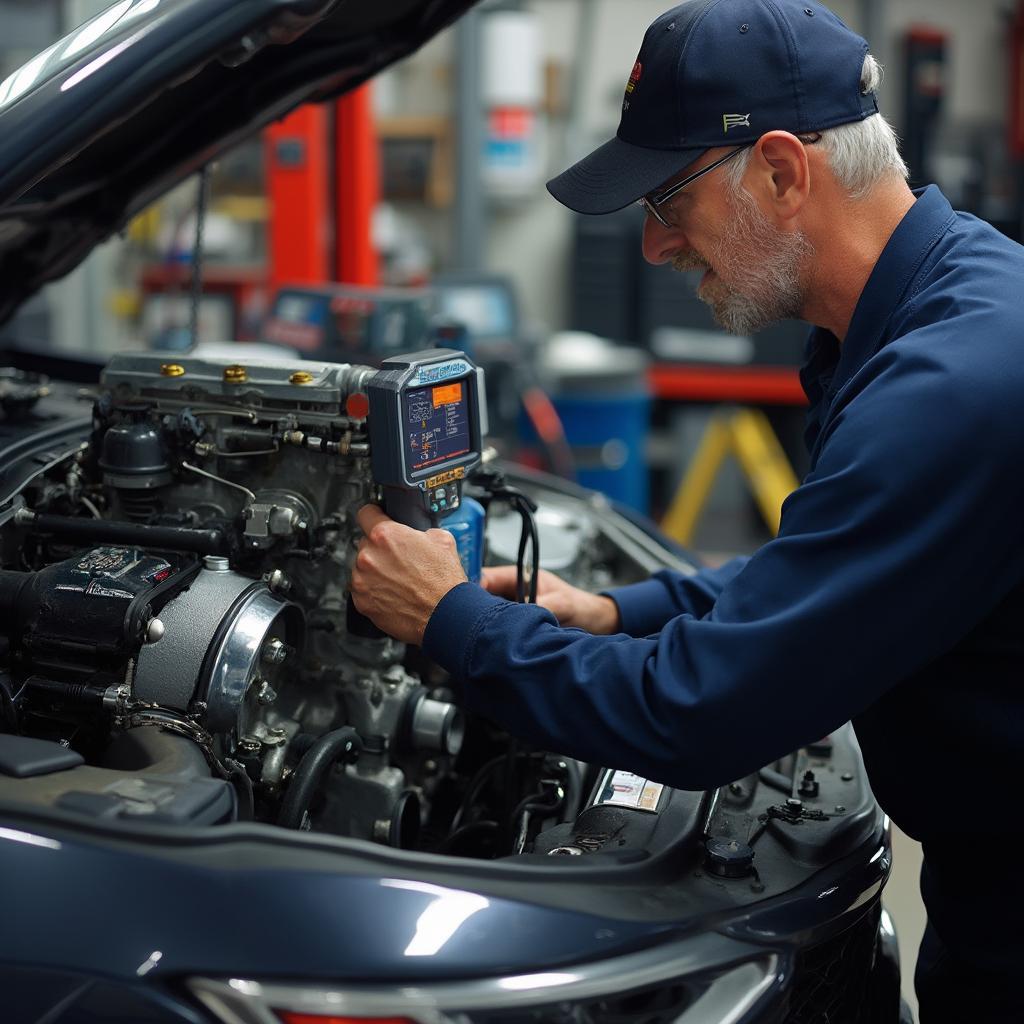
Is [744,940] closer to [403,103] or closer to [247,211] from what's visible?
[247,211]

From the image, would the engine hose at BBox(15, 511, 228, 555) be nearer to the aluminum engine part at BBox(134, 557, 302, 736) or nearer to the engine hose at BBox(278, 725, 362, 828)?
the aluminum engine part at BBox(134, 557, 302, 736)

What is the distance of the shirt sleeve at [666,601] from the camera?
2.02 metres

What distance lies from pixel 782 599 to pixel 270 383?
0.85m

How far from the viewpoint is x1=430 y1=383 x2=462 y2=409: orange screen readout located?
1.76 meters

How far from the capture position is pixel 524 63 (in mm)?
6875

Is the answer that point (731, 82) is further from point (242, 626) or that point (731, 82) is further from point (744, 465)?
point (744, 465)

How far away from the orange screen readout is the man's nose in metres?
0.32

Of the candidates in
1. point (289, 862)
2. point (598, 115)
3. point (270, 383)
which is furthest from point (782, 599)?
point (598, 115)

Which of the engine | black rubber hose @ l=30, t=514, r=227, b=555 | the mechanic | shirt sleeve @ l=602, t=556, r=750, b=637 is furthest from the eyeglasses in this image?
black rubber hose @ l=30, t=514, r=227, b=555

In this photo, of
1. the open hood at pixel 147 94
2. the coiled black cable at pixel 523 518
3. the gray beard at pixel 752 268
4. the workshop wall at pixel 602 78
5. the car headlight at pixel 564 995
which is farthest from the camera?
the workshop wall at pixel 602 78

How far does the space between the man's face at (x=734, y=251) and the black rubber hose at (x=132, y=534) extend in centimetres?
70

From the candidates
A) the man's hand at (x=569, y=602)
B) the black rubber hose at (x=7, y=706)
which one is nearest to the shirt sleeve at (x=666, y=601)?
the man's hand at (x=569, y=602)

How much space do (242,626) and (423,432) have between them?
34 centimetres

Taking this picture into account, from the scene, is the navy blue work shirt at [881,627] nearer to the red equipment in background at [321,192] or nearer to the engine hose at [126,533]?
the engine hose at [126,533]
